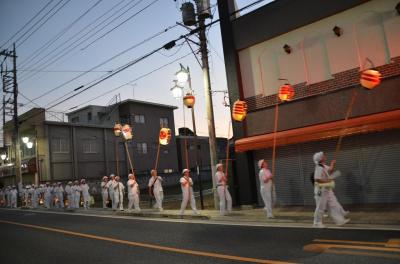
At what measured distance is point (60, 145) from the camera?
3891cm

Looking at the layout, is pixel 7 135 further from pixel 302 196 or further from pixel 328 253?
pixel 328 253

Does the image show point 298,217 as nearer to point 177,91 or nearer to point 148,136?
point 177,91

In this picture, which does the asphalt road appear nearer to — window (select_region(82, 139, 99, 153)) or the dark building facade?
the dark building facade

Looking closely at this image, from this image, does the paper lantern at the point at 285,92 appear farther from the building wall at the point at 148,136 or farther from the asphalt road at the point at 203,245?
the building wall at the point at 148,136

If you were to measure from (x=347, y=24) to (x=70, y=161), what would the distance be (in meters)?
31.4

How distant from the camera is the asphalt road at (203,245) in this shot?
7398mm

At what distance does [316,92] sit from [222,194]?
5124 mm

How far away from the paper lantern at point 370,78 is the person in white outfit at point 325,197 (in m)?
3.16

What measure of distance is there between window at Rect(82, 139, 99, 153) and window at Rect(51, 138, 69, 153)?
6.25 feet

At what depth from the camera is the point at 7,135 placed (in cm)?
4769

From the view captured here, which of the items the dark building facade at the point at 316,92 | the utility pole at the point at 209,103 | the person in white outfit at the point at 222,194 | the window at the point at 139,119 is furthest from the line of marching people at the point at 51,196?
the window at the point at 139,119

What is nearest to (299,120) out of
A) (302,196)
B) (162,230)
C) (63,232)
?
(302,196)

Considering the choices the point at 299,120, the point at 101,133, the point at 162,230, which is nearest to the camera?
the point at 162,230

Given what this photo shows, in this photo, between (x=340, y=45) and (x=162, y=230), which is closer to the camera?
(x=162, y=230)
